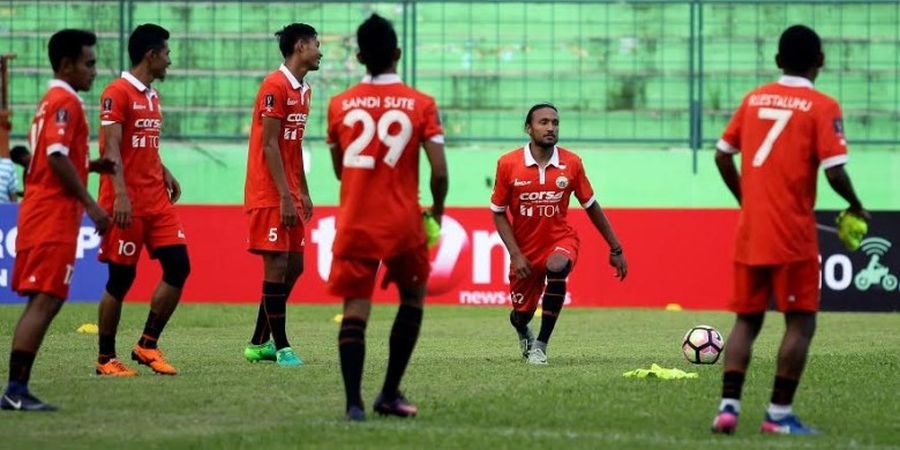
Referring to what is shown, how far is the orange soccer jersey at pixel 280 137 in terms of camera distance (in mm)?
12820

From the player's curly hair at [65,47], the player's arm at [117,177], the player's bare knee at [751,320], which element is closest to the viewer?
the player's bare knee at [751,320]

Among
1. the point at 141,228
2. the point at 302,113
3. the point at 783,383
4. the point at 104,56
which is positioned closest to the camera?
the point at 783,383

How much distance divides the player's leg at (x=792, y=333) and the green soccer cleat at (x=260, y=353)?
206 inches

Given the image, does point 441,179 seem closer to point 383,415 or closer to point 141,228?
point 383,415

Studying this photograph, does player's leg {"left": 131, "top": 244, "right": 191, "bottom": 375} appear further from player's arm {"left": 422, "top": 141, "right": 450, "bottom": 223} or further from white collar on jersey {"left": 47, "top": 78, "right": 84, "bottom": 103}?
player's arm {"left": 422, "top": 141, "right": 450, "bottom": 223}

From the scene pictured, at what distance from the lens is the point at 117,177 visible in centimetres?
1131

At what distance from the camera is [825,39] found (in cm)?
2797

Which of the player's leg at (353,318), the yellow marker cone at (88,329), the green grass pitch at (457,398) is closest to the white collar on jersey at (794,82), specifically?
the green grass pitch at (457,398)

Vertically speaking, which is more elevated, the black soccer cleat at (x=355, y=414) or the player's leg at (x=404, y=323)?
the player's leg at (x=404, y=323)

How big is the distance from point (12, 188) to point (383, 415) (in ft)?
49.6

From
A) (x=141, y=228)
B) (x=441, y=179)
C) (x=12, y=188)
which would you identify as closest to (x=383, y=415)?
(x=441, y=179)

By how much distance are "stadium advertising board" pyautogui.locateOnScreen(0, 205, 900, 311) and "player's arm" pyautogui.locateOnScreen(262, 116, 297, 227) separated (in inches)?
367

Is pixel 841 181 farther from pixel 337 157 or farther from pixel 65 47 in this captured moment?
pixel 65 47

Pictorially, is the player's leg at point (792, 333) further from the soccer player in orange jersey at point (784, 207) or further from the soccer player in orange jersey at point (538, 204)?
the soccer player in orange jersey at point (538, 204)
